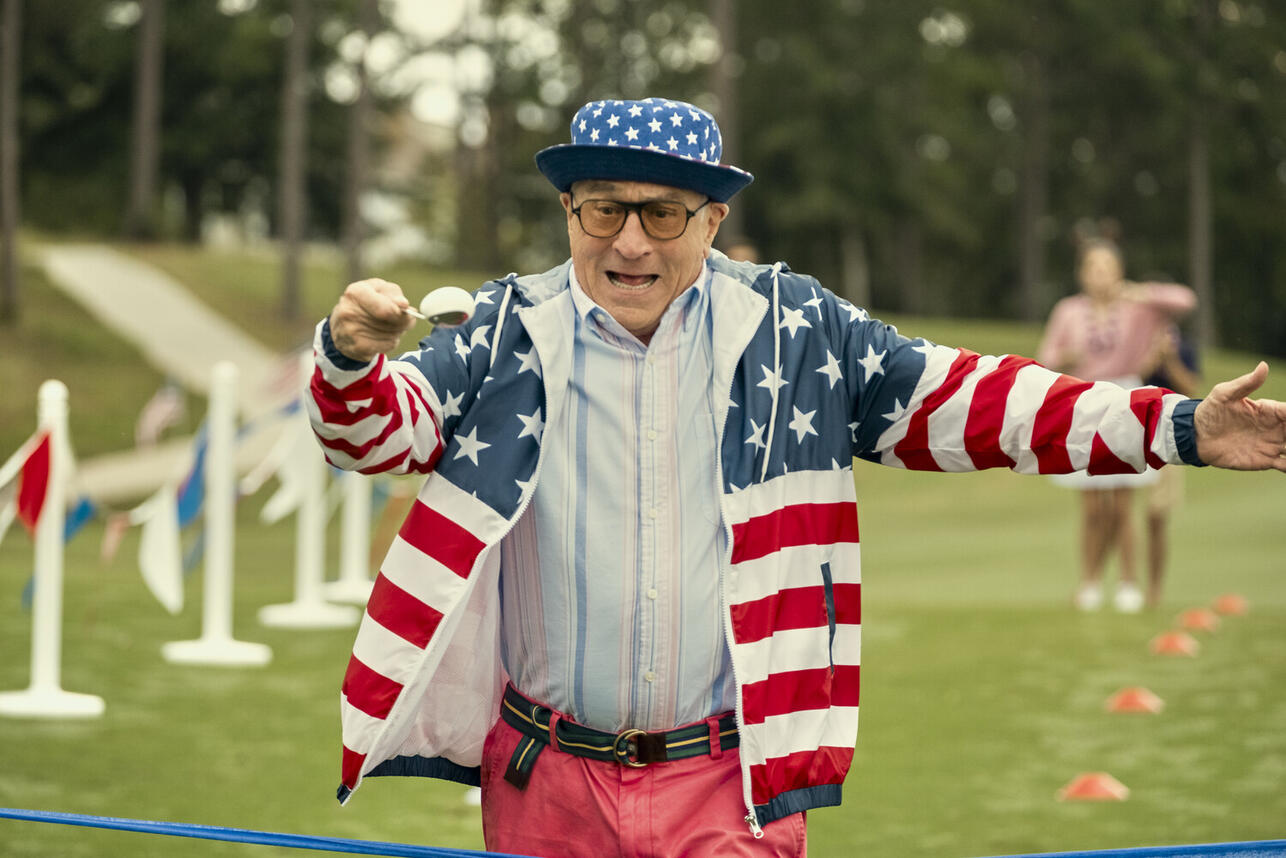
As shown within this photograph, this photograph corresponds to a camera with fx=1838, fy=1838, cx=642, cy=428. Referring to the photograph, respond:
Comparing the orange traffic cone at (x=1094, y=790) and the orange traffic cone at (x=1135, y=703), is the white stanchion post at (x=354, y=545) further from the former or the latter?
the orange traffic cone at (x=1094, y=790)

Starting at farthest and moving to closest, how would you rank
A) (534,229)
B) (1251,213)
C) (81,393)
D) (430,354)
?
(534,229)
(1251,213)
(81,393)
(430,354)

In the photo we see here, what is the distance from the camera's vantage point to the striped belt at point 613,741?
3.20 m

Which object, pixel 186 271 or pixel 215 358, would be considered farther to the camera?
pixel 186 271

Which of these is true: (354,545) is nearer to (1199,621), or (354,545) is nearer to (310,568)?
(310,568)

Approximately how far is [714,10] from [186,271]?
453 inches

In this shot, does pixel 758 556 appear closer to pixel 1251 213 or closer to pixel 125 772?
pixel 125 772

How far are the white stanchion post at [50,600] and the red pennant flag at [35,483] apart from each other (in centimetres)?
2

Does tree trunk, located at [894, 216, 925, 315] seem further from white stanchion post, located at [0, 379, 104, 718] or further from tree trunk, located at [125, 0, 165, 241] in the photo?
white stanchion post, located at [0, 379, 104, 718]

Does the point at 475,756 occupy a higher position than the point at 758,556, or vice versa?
the point at 758,556

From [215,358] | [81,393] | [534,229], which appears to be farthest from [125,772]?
[534,229]

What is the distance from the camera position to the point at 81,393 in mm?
24688

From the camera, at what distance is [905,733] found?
7613 millimetres

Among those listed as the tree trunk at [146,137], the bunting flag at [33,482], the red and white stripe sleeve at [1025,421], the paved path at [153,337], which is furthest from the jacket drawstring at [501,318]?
the tree trunk at [146,137]

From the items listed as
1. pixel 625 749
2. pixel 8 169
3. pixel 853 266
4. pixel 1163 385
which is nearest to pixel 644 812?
pixel 625 749
